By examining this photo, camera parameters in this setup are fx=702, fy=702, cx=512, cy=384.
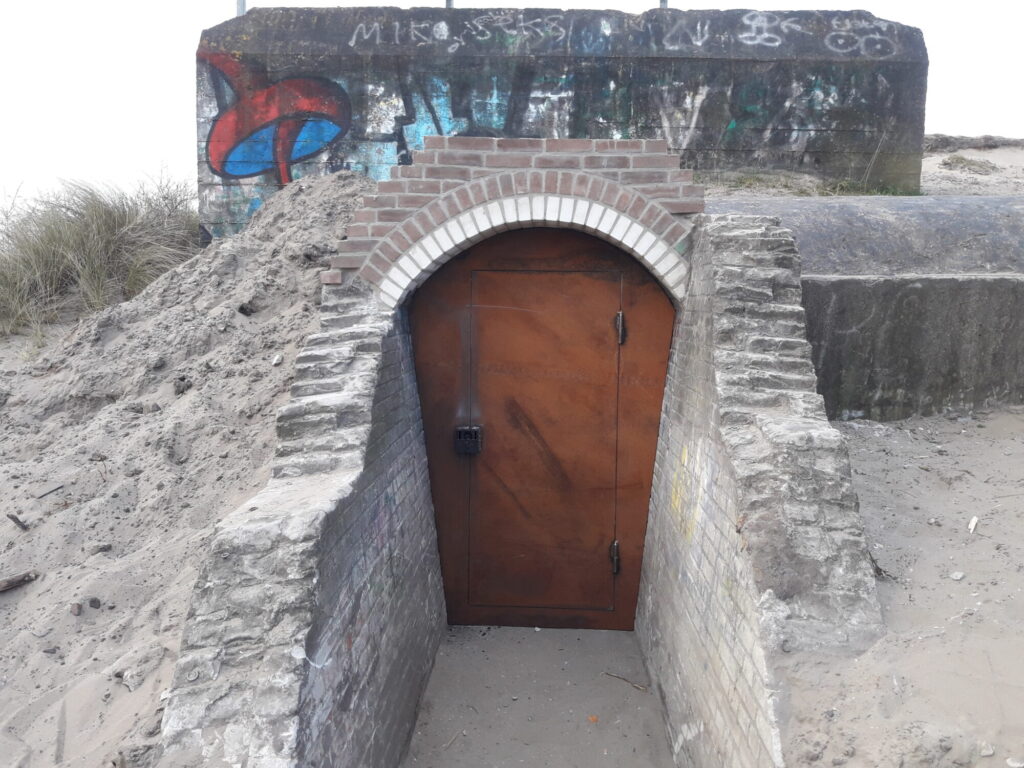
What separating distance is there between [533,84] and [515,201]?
4.81 metres

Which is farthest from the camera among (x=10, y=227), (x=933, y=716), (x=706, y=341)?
(x=10, y=227)

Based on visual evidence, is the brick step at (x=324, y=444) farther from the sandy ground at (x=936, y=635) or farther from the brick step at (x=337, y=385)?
the sandy ground at (x=936, y=635)

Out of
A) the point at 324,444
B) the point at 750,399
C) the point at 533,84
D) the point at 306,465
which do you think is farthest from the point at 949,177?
the point at 306,465

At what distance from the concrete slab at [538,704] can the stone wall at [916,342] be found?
233cm

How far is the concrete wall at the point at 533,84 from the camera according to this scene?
818 centimetres

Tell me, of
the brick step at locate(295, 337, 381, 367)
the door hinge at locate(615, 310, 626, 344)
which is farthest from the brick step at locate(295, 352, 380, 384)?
the door hinge at locate(615, 310, 626, 344)

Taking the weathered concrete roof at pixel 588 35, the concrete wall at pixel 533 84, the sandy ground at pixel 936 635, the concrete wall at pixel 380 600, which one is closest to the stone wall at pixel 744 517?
the sandy ground at pixel 936 635

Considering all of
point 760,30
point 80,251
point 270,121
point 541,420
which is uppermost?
point 760,30

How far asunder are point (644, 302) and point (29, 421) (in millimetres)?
4747

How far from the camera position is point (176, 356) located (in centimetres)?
542

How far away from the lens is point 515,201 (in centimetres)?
407

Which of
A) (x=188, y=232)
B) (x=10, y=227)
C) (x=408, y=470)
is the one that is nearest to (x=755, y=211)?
(x=408, y=470)

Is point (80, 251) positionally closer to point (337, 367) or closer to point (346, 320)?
point (346, 320)

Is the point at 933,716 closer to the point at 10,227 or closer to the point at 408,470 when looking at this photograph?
the point at 408,470
